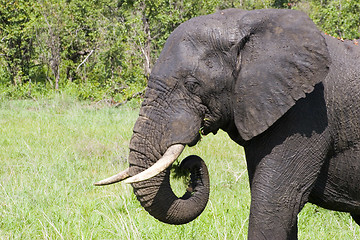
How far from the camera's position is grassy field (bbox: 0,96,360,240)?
408cm

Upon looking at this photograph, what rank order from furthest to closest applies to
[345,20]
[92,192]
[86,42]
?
[86,42]
[345,20]
[92,192]

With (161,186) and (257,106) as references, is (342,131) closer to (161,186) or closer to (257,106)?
(257,106)

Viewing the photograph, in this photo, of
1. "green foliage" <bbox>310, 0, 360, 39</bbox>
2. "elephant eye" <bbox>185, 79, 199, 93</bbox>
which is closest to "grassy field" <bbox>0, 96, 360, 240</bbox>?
"elephant eye" <bbox>185, 79, 199, 93</bbox>

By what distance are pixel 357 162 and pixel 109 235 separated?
6.26 feet

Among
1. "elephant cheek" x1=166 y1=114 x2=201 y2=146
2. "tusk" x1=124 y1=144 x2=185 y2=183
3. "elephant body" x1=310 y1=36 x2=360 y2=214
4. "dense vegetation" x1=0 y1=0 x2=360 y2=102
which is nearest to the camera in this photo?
"tusk" x1=124 y1=144 x2=185 y2=183

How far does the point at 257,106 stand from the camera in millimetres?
2799

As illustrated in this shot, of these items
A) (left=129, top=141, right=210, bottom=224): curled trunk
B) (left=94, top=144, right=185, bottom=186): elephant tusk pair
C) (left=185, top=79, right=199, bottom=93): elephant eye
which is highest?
(left=185, top=79, right=199, bottom=93): elephant eye

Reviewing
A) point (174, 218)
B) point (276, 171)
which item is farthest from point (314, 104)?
point (174, 218)

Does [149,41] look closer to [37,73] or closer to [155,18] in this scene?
[155,18]

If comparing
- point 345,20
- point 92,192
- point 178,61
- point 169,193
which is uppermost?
point 178,61

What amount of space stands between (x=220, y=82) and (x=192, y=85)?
5.8 inches

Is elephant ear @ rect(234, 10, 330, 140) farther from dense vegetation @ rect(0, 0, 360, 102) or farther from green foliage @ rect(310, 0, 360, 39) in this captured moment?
dense vegetation @ rect(0, 0, 360, 102)

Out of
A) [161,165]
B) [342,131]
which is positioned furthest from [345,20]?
[161,165]

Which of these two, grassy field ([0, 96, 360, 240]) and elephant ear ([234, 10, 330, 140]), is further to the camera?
grassy field ([0, 96, 360, 240])
